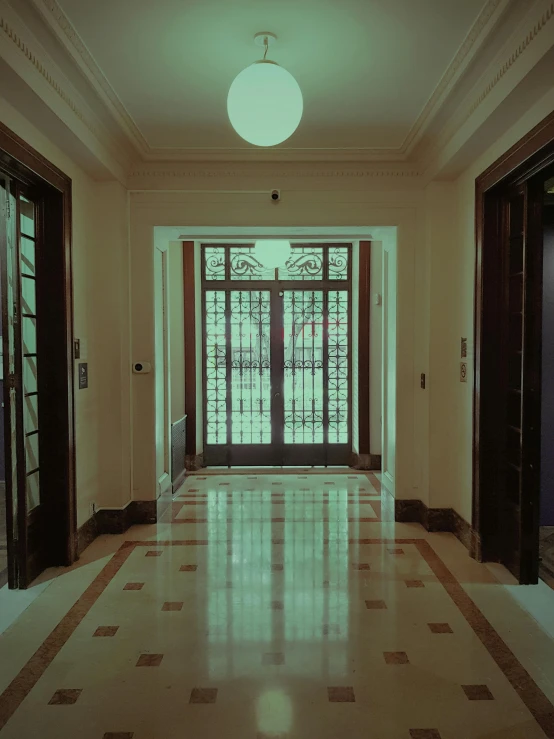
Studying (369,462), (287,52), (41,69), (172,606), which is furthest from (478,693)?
(369,462)

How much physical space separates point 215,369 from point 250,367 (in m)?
0.48

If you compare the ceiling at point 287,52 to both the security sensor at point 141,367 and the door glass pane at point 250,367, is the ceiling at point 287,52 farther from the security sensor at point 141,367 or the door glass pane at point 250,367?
the door glass pane at point 250,367

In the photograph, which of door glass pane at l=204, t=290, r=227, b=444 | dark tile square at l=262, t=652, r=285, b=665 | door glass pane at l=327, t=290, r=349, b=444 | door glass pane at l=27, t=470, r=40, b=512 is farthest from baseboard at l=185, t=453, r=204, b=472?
dark tile square at l=262, t=652, r=285, b=665

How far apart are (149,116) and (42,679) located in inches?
140

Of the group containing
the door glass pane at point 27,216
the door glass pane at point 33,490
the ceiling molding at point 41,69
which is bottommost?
the door glass pane at point 33,490

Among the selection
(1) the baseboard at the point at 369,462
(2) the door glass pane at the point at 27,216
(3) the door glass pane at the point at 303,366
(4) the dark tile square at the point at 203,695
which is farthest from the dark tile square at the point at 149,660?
(3) the door glass pane at the point at 303,366

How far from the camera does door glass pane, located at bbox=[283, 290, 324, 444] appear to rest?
7383 millimetres

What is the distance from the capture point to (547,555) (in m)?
4.23

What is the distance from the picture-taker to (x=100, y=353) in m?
4.70

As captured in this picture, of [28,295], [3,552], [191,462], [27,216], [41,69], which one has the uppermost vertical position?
[41,69]

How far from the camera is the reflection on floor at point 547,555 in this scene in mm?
3826

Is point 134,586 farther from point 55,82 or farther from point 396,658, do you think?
point 55,82

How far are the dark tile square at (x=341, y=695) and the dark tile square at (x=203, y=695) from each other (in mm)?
520

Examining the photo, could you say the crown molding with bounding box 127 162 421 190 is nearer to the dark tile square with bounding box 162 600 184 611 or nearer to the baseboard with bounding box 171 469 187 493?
the baseboard with bounding box 171 469 187 493
